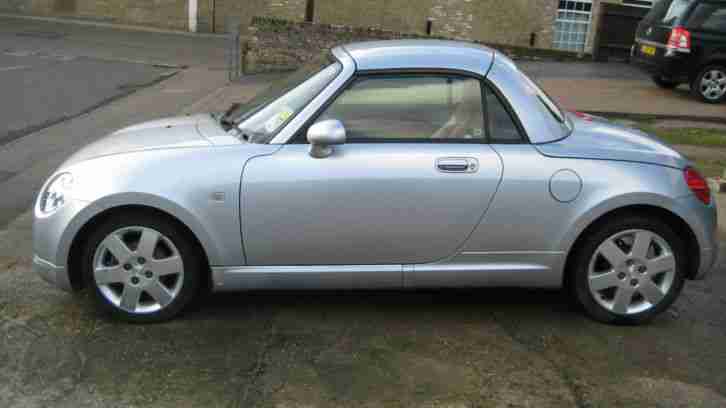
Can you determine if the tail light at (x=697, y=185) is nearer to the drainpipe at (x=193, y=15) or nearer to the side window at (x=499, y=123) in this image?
the side window at (x=499, y=123)

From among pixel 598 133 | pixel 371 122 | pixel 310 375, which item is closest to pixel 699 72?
pixel 598 133

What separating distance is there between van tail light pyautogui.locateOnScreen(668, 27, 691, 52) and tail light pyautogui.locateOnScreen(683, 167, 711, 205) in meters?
10.5

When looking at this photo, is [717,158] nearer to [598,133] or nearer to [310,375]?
[598,133]

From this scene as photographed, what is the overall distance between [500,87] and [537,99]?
275 mm

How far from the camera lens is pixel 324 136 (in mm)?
4711

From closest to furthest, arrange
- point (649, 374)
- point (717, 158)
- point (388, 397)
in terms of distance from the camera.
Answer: point (388, 397)
point (649, 374)
point (717, 158)

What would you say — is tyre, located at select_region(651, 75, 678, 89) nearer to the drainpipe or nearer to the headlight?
the headlight

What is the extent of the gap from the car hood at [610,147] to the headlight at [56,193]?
265 cm

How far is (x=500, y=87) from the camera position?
5023 mm

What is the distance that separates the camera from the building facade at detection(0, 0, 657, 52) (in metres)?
28.9

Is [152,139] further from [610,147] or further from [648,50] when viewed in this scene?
[648,50]

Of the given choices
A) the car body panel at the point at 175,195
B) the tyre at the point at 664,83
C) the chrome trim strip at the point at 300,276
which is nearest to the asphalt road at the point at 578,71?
the tyre at the point at 664,83

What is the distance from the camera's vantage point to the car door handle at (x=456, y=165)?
486cm

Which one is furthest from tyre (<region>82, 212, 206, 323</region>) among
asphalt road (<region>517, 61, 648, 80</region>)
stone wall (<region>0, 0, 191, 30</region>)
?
stone wall (<region>0, 0, 191, 30</region>)
